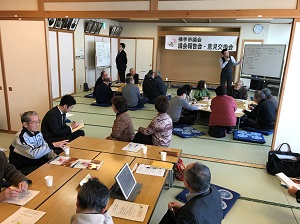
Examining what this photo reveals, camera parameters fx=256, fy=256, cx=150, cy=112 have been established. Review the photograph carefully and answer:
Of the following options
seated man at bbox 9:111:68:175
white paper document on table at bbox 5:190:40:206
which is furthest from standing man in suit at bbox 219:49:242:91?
white paper document on table at bbox 5:190:40:206

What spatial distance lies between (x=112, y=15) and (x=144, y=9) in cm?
53

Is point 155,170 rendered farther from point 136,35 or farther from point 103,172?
point 136,35

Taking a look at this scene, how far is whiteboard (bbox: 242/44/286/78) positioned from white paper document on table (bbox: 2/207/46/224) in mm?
9087

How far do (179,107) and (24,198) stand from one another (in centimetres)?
382

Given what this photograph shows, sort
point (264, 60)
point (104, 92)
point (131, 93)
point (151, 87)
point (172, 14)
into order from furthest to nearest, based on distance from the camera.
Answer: point (264, 60)
point (151, 87)
point (104, 92)
point (131, 93)
point (172, 14)

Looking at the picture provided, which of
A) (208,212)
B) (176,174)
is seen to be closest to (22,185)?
(208,212)

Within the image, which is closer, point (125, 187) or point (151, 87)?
point (125, 187)

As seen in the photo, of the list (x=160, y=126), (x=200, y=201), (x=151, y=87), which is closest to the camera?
(x=200, y=201)

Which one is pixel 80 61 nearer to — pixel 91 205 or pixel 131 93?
pixel 131 93

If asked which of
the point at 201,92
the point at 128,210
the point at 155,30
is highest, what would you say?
the point at 155,30

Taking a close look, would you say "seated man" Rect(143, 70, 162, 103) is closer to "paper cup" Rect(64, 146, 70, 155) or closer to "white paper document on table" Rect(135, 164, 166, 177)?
"paper cup" Rect(64, 146, 70, 155)

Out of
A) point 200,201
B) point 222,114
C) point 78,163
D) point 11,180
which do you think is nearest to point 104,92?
point 222,114

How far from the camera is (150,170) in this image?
248 centimetres

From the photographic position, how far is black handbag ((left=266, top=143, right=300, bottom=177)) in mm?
3580
